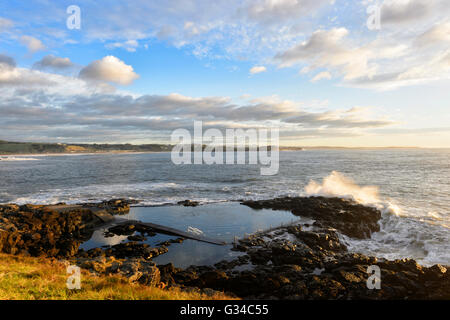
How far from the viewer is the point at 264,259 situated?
56.5 ft

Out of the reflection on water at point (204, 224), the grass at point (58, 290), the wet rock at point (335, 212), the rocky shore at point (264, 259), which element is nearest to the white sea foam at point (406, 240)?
the wet rock at point (335, 212)

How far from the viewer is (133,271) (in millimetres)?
12922

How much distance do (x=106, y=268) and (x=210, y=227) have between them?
13.0 metres

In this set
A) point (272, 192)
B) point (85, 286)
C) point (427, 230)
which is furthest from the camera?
point (272, 192)

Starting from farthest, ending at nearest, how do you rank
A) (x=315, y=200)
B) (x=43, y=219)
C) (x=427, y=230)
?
(x=315, y=200), (x=43, y=219), (x=427, y=230)

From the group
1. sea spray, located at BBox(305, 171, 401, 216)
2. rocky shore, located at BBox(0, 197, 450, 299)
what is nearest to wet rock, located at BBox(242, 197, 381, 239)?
rocky shore, located at BBox(0, 197, 450, 299)

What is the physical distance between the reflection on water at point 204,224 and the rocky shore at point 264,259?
1.05 meters

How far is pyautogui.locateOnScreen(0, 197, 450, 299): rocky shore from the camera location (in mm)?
12953

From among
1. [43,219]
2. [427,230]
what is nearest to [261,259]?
[427,230]

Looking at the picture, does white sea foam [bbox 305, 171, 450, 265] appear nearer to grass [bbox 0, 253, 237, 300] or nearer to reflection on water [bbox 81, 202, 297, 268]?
reflection on water [bbox 81, 202, 297, 268]

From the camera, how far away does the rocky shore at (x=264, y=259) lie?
13.0 meters

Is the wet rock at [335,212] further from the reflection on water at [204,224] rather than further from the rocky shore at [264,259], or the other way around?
the reflection on water at [204,224]

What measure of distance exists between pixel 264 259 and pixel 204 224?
10109 mm
